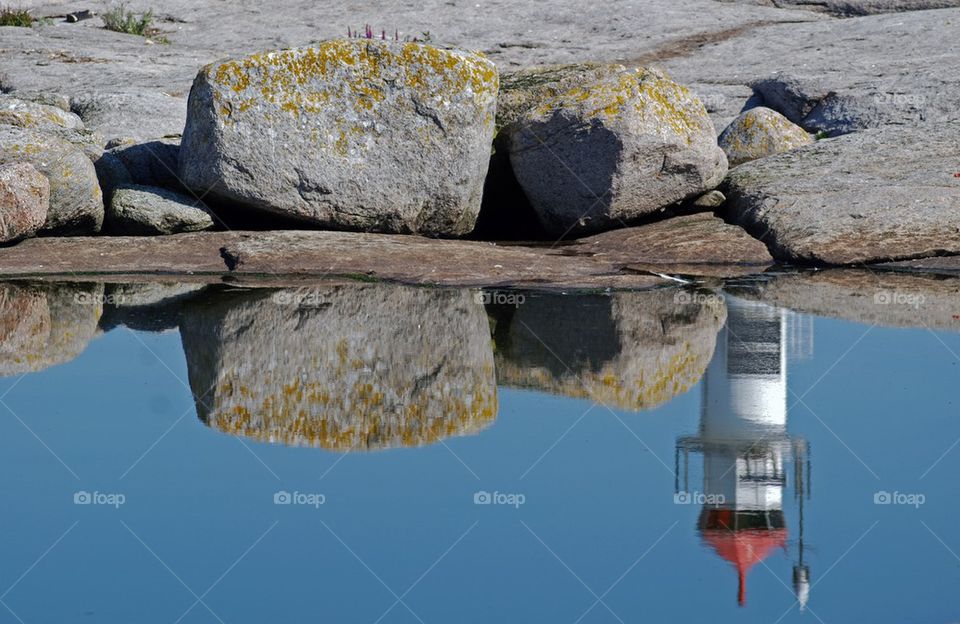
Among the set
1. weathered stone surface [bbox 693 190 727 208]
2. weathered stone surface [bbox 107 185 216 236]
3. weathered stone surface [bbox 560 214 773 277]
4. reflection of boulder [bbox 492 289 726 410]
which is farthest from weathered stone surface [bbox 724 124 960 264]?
weathered stone surface [bbox 107 185 216 236]

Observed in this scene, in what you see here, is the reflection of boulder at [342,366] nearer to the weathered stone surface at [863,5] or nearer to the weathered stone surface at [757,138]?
the weathered stone surface at [757,138]

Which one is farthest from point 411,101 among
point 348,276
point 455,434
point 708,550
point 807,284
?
point 708,550

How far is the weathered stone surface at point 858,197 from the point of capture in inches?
490

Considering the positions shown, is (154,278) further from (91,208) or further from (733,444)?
(733,444)

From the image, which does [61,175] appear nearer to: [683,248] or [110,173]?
[110,173]

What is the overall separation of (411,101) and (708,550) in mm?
8956

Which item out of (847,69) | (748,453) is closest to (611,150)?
(847,69)

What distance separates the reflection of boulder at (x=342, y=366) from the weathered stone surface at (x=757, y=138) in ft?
21.1

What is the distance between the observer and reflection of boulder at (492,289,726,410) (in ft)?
24.4

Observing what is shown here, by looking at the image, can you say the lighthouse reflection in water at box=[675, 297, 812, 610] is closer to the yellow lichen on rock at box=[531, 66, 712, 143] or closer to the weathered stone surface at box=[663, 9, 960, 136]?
the yellow lichen on rock at box=[531, 66, 712, 143]

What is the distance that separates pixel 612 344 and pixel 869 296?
3051 millimetres

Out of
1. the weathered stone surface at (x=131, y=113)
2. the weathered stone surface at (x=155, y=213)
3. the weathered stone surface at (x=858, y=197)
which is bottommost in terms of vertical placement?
the weathered stone surface at (x=131, y=113)

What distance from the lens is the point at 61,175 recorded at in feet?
41.9

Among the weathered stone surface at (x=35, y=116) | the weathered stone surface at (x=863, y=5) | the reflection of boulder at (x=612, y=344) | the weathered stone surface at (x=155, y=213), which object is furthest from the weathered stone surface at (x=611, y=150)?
the weathered stone surface at (x=863, y=5)
